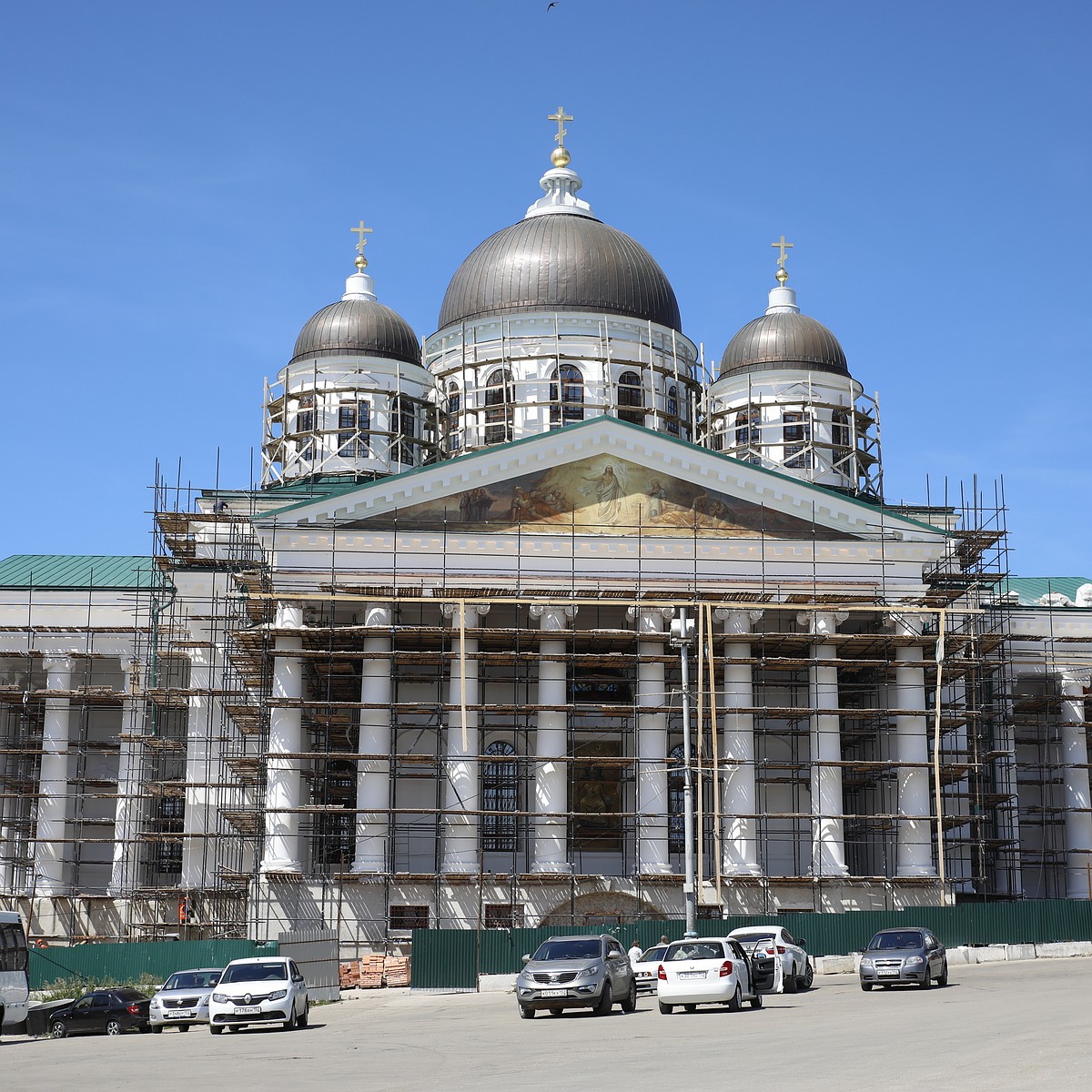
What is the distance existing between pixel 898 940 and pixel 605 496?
63.2 ft

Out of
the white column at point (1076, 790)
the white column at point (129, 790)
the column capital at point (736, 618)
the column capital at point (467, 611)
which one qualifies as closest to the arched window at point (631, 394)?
the column capital at point (736, 618)

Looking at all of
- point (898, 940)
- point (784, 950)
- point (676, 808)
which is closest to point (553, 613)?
point (676, 808)

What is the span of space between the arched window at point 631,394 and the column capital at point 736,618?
41.8 ft

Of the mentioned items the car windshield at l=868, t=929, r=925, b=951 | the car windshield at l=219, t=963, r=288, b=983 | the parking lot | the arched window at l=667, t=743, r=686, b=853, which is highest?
the arched window at l=667, t=743, r=686, b=853

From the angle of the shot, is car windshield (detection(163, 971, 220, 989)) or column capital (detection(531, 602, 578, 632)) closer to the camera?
car windshield (detection(163, 971, 220, 989))

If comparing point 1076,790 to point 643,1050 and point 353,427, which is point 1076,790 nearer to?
point 353,427

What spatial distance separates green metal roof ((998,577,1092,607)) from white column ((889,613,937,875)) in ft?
65.6

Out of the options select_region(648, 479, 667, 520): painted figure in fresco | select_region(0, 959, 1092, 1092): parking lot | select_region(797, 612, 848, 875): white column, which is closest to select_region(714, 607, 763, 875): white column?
select_region(797, 612, 848, 875): white column

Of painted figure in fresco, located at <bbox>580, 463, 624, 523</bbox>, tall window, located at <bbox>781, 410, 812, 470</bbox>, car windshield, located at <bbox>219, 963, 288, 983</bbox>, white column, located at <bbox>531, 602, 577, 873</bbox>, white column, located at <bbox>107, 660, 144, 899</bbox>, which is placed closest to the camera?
car windshield, located at <bbox>219, 963, 288, 983</bbox>

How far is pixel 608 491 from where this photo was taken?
5103cm

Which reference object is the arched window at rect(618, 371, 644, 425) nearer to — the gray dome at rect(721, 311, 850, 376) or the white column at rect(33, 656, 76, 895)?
the gray dome at rect(721, 311, 850, 376)

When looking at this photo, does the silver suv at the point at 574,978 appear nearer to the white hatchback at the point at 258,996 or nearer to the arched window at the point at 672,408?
the white hatchback at the point at 258,996

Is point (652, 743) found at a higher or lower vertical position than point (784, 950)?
higher

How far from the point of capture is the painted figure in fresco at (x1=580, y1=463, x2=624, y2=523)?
50906mm
